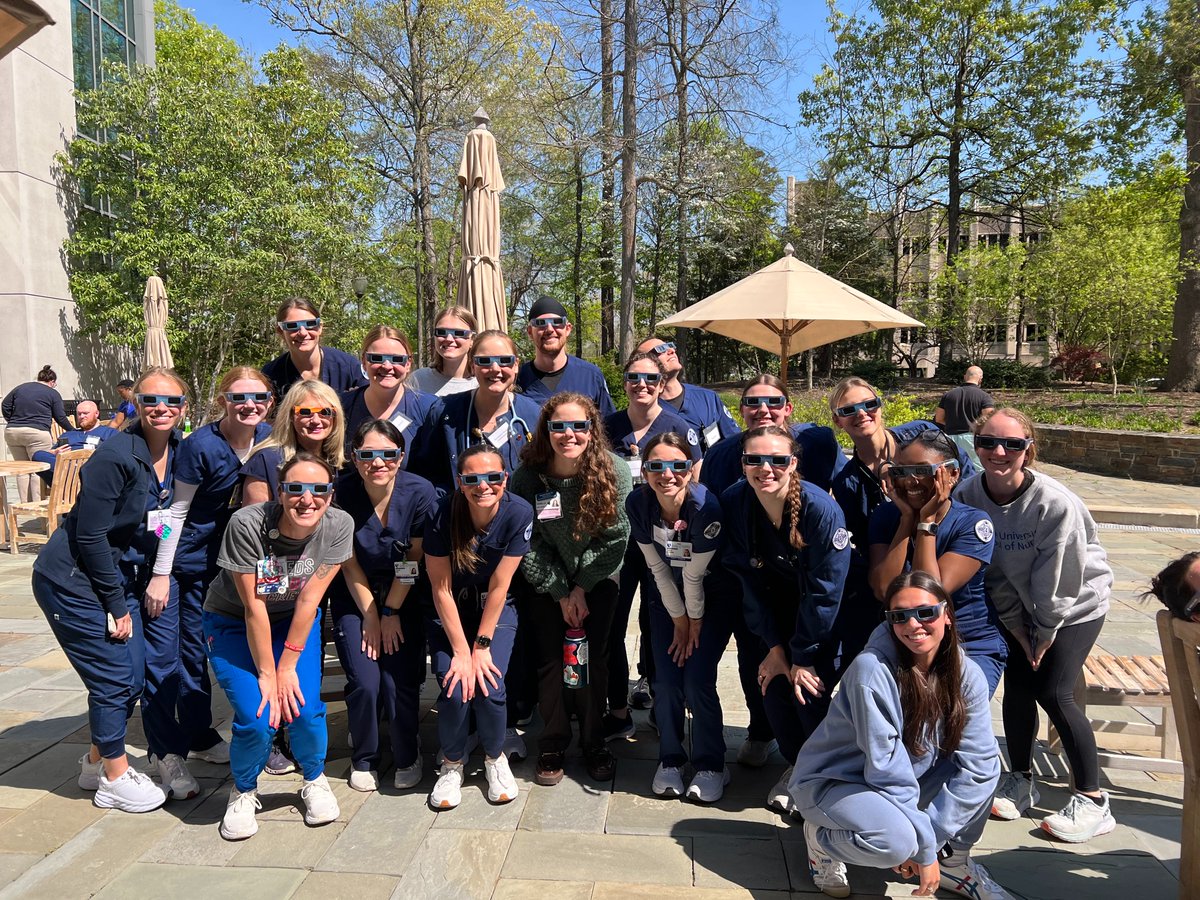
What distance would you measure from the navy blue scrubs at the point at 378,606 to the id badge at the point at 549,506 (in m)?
0.47

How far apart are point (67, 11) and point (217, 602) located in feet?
61.6

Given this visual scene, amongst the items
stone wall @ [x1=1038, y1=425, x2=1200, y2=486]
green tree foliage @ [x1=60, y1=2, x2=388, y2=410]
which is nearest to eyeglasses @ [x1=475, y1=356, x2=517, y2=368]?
stone wall @ [x1=1038, y1=425, x2=1200, y2=486]

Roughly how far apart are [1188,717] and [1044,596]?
2.03 ft

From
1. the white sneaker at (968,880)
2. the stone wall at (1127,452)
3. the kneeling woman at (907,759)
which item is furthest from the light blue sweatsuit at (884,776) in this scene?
the stone wall at (1127,452)

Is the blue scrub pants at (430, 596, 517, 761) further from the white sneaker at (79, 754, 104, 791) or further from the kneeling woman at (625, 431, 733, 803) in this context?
the white sneaker at (79, 754, 104, 791)

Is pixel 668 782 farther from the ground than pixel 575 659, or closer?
closer

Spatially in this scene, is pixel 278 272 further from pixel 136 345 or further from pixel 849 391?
pixel 849 391

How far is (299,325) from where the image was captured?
4.20 meters

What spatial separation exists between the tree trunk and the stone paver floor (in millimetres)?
15519

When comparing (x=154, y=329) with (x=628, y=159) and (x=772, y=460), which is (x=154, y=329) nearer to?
(x=772, y=460)

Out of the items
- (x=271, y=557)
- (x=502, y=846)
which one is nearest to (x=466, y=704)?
(x=502, y=846)

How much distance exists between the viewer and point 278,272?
709 inches

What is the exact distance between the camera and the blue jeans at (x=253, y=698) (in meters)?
3.16

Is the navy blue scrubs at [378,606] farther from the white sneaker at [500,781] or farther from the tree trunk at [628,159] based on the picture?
the tree trunk at [628,159]
